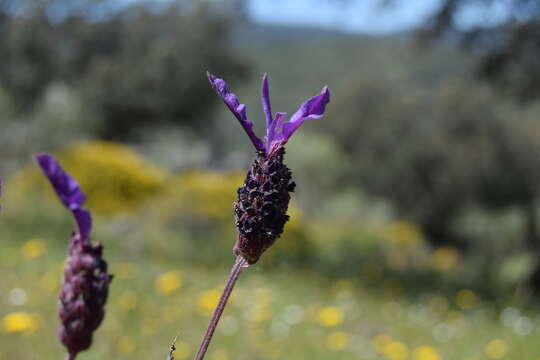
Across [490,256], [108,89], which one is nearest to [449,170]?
[490,256]

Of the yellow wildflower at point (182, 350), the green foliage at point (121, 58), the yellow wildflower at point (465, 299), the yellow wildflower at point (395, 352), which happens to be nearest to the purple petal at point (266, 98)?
the yellow wildflower at point (182, 350)

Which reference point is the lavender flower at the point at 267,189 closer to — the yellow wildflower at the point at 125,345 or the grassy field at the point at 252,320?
the grassy field at the point at 252,320

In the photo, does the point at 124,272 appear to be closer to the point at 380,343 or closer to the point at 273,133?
the point at 380,343

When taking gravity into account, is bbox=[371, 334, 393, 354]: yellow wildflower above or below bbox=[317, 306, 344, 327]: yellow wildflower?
below

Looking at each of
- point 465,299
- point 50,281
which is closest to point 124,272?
point 50,281

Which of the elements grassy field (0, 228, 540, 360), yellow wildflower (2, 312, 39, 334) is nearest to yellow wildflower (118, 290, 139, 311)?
grassy field (0, 228, 540, 360)

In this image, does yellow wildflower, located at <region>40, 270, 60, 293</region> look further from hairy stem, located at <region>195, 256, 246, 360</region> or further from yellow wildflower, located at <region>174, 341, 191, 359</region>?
hairy stem, located at <region>195, 256, 246, 360</region>
